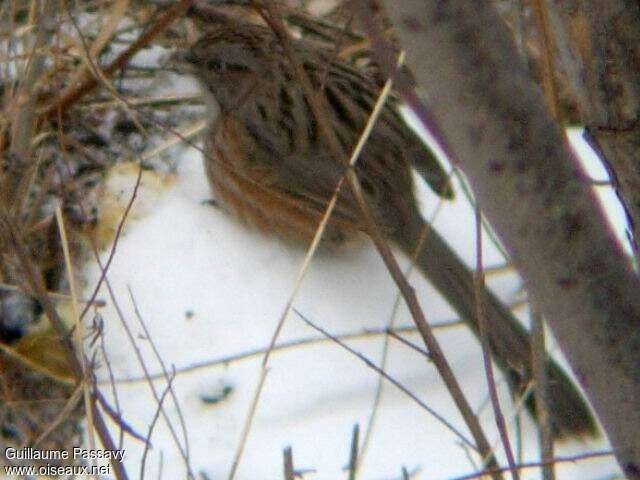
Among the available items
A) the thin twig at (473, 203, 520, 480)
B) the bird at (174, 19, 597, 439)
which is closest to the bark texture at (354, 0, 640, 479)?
the thin twig at (473, 203, 520, 480)

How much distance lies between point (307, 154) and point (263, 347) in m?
0.79

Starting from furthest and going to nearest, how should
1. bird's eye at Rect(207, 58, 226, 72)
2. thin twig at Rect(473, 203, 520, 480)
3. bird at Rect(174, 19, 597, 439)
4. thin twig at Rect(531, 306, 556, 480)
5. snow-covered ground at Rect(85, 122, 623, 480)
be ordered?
bird's eye at Rect(207, 58, 226, 72) < bird at Rect(174, 19, 597, 439) < snow-covered ground at Rect(85, 122, 623, 480) < thin twig at Rect(531, 306, 556, 480) < thin twig at Rect(473, 203, 520, 480)

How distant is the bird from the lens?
128 inches

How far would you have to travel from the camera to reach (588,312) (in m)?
1.64

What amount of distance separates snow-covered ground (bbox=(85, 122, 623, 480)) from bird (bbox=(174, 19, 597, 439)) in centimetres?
10

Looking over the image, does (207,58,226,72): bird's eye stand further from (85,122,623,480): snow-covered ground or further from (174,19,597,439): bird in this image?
(85,122,623,480): snow-covered ground

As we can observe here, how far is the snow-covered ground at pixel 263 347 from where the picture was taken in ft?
9.10

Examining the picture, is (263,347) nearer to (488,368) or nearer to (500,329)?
(500,329)

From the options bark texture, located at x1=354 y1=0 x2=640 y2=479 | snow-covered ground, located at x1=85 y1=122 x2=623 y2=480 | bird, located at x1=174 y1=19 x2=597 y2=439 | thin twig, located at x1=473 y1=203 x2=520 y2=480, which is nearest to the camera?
bark texture, located at x1=354 y1=0 x2=640 y2=479

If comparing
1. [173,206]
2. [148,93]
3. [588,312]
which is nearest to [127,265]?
[173,206]

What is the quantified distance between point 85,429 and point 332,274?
2.84 feet

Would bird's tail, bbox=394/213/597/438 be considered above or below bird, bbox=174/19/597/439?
below

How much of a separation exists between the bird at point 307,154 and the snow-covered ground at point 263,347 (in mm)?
100

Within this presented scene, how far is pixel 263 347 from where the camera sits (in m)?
3.08
